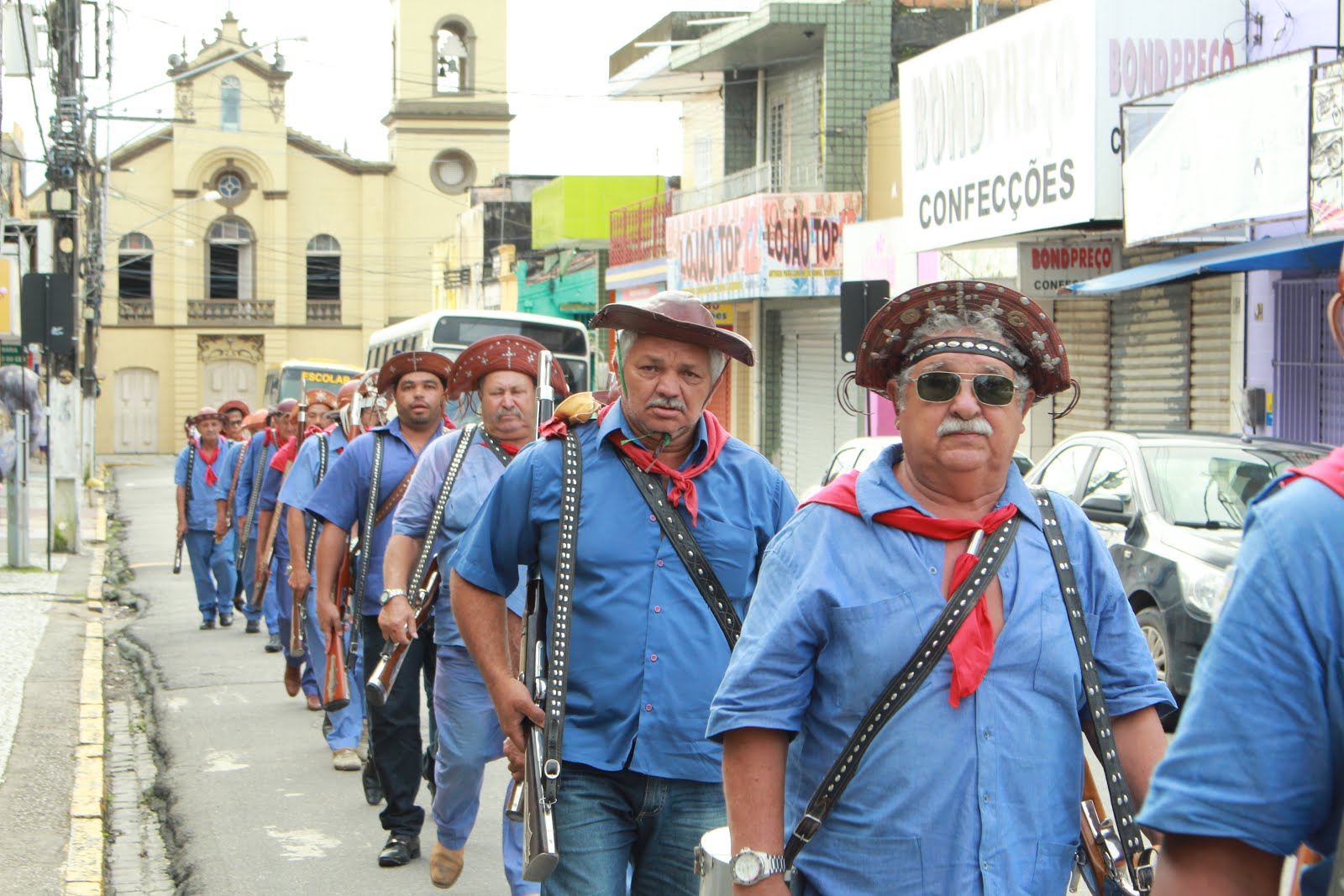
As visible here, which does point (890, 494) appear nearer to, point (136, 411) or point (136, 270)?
point (136, 411)

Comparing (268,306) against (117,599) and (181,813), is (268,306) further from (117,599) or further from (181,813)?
(181,813)

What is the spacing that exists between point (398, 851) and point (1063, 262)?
13.3 metres

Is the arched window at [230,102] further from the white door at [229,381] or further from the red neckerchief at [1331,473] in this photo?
the red neckerchief at [1331,473]

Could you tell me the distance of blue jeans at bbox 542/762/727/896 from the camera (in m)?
4.10

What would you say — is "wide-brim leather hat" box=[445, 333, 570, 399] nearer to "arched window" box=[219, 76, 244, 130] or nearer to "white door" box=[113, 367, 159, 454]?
"white door" box=[113, 367, 159, 454]

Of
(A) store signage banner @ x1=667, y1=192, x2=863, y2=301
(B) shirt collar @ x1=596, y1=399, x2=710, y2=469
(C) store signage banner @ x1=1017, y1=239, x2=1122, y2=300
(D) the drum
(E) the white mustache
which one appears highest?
(A) store signage banner @ x1=667, y1=192, x2=863, y2=301

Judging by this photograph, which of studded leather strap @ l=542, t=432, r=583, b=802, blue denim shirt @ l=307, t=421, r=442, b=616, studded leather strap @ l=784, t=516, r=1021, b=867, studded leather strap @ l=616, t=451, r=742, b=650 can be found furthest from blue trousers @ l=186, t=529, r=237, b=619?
studded leather strap @ l=784, t=516, r=1021, b=867

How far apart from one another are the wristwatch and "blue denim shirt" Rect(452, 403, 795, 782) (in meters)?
1.13

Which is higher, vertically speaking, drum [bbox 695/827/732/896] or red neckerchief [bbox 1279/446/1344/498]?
red neckerchief [bbox 1279/446/1344/498]

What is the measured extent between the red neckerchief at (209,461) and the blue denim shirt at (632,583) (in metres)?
11.7

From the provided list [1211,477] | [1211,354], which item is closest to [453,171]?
[1211,354]

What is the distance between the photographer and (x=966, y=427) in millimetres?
3010

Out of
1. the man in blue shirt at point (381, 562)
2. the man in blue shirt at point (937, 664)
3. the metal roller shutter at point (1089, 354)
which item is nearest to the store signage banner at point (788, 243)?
the metal roller shutter at point (1089, 354)

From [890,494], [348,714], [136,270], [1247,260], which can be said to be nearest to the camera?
[890,494]
